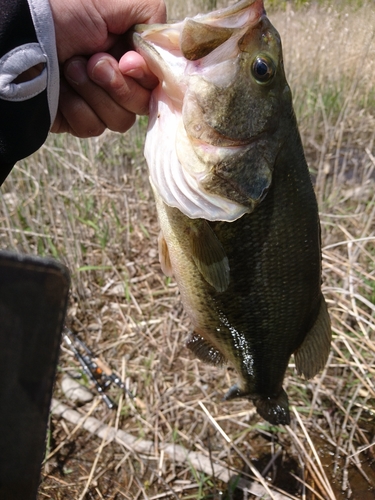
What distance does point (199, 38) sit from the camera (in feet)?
3.89

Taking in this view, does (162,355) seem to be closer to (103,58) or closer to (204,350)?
(204,350)

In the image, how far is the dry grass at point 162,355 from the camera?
223 centimetres

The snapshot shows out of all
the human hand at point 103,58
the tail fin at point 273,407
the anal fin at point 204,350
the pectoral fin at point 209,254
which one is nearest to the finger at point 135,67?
the human hand at point 103,58

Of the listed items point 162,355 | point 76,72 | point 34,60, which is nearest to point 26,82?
point 34,60

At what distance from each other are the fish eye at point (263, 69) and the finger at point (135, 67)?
0.34 m

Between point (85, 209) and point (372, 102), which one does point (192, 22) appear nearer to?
point (85, 209)

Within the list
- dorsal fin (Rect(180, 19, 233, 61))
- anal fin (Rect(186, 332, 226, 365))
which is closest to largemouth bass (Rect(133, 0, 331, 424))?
dorsal fin (Rect(180, 19, 233, 61))

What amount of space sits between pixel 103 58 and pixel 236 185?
2.03 ft

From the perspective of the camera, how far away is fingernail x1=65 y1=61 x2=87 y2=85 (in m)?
1.51

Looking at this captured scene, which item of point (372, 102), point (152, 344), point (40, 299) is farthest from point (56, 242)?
point (372, 102)

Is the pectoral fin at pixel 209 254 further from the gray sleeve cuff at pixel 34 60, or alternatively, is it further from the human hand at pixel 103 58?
the gray sleeve cuff at pixel 34 60

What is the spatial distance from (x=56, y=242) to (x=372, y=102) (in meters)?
3.31

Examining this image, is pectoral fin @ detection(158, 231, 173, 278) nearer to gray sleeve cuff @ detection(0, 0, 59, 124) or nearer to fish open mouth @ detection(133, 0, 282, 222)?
fish open mouth @ detection(133, 0, 282, 222)

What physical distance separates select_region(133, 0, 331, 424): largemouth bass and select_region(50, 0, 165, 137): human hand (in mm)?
90
